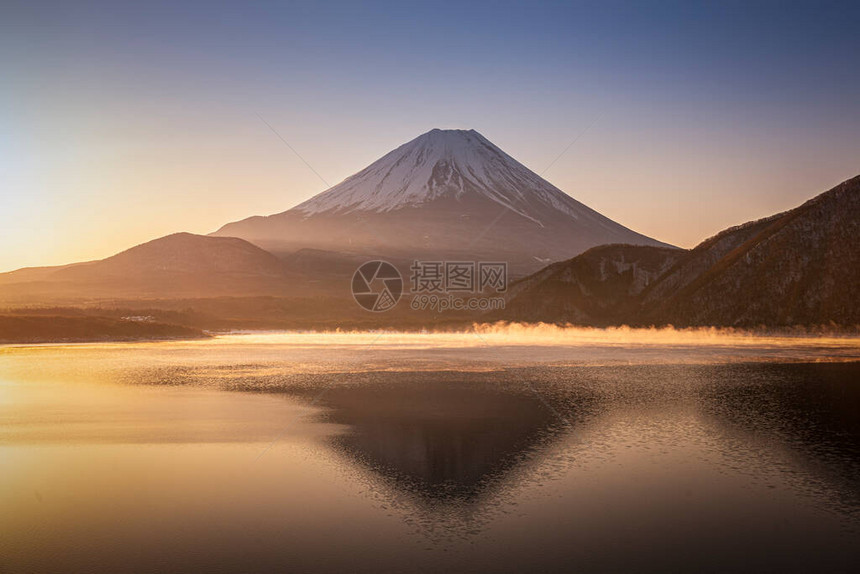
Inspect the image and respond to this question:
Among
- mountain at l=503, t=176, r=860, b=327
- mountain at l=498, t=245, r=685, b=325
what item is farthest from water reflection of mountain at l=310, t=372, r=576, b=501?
mountain at l=498, t=245, r=685, b=325

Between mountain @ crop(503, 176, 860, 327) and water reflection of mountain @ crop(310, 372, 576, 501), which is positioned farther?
mountain @ crop(503, 176, 860, 327)

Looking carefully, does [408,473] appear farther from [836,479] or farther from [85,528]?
[836,479]

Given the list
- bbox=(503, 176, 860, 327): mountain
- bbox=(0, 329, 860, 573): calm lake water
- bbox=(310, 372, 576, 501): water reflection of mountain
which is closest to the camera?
bbox=(0, 329, 860, 573): calm lake water

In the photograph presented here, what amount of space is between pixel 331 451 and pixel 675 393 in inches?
648

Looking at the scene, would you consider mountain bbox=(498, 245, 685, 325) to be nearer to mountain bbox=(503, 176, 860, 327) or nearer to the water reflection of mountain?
mountain bbox=(503, 176, 860, 327)

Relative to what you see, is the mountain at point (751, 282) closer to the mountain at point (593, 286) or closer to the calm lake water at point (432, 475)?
the mountain at point (593, 286)

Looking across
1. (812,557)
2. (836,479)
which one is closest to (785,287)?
(836,479)

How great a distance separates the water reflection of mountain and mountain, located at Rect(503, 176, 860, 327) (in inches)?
2061

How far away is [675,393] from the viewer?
94.3 feet

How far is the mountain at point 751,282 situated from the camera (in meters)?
71.7

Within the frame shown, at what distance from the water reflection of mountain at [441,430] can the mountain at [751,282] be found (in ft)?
172

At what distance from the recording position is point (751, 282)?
252 ft

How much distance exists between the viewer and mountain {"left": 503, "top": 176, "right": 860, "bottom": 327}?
71688 millimetres

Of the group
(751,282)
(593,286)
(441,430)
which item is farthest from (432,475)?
(593,286)
